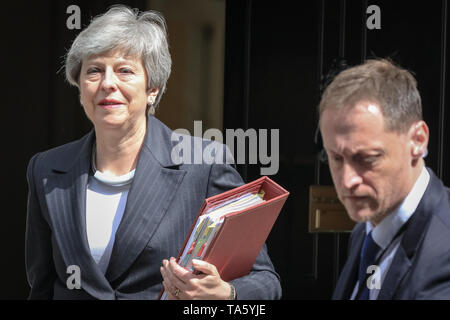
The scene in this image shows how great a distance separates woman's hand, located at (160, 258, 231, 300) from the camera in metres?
1.87

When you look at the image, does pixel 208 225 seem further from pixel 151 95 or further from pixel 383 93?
pixel 151 95

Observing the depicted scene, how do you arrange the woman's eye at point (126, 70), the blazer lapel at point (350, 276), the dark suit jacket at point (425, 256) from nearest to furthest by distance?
the dark suit jacket at point (425, 256) → the blazer lapel at point (350, 276) → the woman's eye at point (126, 70)

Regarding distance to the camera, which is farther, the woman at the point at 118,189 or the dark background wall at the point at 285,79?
the dark background wall at the point at 285,79

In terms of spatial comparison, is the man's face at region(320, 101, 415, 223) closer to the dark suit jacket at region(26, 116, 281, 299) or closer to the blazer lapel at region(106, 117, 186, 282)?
the dark suit jacket at region(26, 116, 281, 299)

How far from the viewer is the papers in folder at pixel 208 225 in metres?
1.86

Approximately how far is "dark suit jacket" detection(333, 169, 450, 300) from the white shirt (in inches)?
0.6

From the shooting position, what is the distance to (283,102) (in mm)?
3904

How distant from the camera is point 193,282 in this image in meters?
1.87

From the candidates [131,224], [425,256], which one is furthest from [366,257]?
[131,224]

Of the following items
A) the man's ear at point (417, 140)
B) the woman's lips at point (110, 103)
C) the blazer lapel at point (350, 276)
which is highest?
the woman's lips at point (110, 103)

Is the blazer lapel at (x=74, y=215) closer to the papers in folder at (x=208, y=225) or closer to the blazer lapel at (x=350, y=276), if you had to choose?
the papers in folder at (x=208, y=225)

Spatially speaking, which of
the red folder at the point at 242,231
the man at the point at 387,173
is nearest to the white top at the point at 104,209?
the red folder at the point at 242,231

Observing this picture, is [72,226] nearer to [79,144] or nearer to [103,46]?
[79,144]
